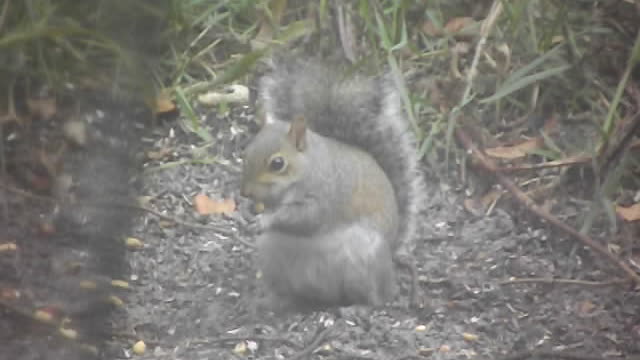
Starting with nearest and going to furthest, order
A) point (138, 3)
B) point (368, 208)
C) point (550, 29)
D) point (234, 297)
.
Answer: point (138, 3) < point (234, 297) < point (368, 208) < point (550, 29)

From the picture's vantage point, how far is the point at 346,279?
1.59 meters

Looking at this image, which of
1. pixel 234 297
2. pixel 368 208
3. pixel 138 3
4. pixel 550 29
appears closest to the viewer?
pixel 138 3

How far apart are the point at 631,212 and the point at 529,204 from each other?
148 mm

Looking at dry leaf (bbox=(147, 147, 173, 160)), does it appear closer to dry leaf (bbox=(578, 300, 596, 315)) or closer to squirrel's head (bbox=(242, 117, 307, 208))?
squirrel's head (bbox=(242, 117, 307, 208))

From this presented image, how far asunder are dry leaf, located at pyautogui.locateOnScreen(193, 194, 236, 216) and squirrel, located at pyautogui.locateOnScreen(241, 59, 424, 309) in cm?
3

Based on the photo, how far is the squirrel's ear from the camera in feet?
4.92

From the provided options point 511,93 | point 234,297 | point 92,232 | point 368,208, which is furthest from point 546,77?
point 92,232

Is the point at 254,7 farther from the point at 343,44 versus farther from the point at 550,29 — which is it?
the point at 550,29

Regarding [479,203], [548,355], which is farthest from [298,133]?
[548,355]

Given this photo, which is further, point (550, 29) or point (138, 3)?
point (550, 29)

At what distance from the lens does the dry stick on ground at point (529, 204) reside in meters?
1.66

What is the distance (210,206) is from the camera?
5.07ft

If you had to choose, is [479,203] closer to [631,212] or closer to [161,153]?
[631,212]

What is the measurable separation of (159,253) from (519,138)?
48 cm
